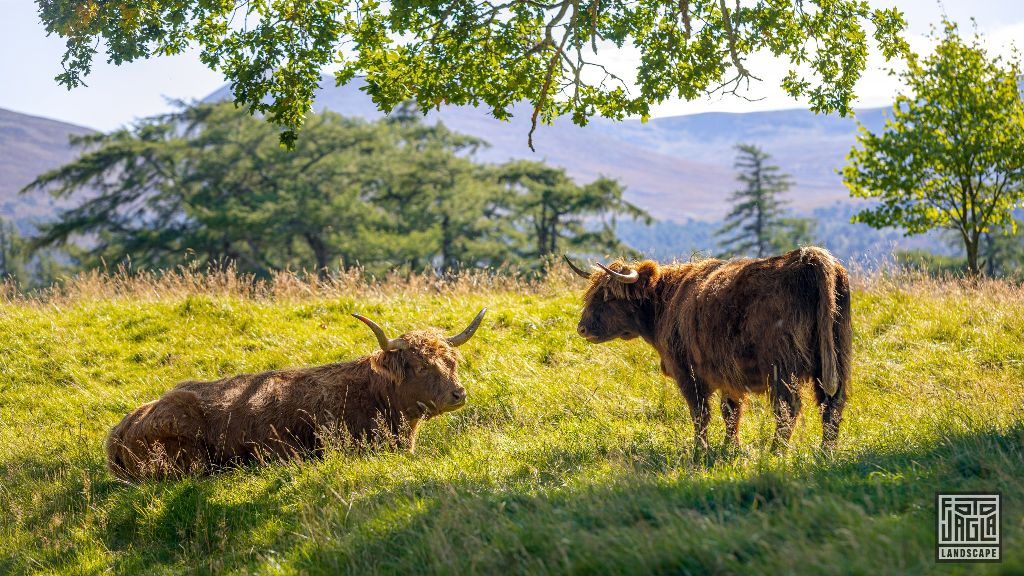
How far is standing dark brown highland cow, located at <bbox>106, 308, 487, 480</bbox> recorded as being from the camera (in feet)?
27.1

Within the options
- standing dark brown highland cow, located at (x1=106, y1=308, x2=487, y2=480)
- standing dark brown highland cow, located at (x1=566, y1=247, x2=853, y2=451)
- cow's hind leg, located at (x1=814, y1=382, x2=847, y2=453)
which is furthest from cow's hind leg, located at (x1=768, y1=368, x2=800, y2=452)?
standing dark brown highland cow, located at (x1=106, y1=308, x2=487, y2=480)

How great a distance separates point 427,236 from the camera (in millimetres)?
51844

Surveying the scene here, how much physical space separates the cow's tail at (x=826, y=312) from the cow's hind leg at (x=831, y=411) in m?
0.07

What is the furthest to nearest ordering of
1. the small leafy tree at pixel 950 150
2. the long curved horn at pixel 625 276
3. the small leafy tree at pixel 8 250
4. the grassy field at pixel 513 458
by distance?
1. the small leafy tree at pixel 8 250
2. the small leafy tree at pixel 950 150
3. the long curved horn at pixel 625 276
4. the grassy field at pixel 513 458

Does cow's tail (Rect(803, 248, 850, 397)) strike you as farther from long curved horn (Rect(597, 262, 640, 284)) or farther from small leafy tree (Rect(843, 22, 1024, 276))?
small leafy tree (Rect(843, 22, 1024, 276))

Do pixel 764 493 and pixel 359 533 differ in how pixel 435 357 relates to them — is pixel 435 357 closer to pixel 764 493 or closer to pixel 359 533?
pixel 359 533

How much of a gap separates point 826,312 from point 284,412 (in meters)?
5.21

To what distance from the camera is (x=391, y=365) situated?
8648mm

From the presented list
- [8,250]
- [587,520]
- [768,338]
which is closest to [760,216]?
[8,250]

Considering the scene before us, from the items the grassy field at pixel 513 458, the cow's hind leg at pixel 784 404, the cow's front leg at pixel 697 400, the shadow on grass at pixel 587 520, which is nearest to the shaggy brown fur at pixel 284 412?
the grassy field at pixel 513 458

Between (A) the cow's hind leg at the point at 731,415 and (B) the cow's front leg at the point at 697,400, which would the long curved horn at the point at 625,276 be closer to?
(B) the cow's front leg at the point at 697,400

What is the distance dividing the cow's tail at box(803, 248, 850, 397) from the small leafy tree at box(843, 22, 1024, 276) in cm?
1336

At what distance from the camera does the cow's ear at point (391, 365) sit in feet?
28.2

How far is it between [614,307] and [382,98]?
338cm
